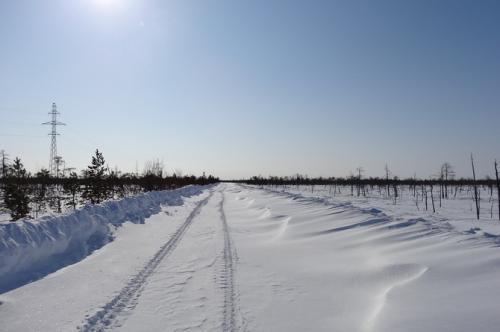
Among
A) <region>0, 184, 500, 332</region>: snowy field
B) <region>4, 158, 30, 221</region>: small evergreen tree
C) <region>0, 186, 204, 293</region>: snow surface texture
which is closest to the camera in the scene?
<region>0, 184, 500, 332</region>: snowy field

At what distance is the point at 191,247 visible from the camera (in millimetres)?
9688

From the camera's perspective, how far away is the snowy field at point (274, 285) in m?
4.47

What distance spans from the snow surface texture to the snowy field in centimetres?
7

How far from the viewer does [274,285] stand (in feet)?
20.7

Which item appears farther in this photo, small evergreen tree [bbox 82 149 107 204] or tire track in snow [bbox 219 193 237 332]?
small evergreen tree [bbox 82 149 107 204]

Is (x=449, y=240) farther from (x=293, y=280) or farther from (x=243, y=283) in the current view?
(x=243, y=283)

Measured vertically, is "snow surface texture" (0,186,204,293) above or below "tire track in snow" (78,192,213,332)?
above

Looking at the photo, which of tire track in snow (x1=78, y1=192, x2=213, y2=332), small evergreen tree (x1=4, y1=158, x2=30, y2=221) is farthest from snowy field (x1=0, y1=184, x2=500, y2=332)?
small evergreen tree (x1=4, y1=158, x2=30, y2=221)

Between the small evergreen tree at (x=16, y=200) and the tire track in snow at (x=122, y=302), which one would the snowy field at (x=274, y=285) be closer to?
the tire track in snow at (x=122, y=302)

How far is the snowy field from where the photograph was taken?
447 centimetres

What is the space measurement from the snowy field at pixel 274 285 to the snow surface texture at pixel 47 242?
0.23ft

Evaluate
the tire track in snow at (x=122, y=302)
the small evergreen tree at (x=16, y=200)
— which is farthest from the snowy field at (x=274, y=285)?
the small evergreen tree at (x=16, y=200)

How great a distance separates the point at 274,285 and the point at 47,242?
5222 millimetres

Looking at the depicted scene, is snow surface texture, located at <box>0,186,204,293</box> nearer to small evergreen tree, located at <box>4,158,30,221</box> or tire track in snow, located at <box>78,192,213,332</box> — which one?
tire track in snow, located at <box>78,192,213,332</box>
